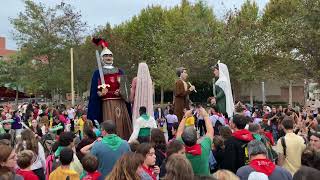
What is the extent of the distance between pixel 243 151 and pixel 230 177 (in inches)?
98.2

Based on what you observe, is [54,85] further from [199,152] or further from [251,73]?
[199,152]

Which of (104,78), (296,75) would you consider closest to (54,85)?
(296,75)

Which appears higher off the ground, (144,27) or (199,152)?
(144,27)

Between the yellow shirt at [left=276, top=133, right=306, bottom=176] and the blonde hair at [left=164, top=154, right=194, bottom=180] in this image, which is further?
the yellow shirt at [left=276, top=133, right=306, bottom=176]

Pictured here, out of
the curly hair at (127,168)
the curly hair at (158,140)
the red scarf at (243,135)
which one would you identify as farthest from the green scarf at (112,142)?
the curly hair at (127,168)

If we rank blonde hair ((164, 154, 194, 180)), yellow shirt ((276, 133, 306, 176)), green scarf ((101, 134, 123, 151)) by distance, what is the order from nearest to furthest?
blonde hair ((164, 154, 194, 180)) → green scarf ((101, 134, 123, 151)) → yellow shirt ((276, 133, 306, 176))

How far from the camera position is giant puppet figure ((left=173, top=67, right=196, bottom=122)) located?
38.3 feet

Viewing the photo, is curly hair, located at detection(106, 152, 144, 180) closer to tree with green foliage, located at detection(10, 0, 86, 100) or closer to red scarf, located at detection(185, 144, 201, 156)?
red scarf, located at detection(185, 144, 201, 156)

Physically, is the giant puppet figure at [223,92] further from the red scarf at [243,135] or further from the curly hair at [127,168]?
the curly hair at [127,168]

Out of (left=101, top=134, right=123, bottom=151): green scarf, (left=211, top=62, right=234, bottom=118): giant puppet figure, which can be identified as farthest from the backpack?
(left=211, top=62, right=234, bottom=118): giant puppet figure

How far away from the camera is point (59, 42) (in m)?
34.3

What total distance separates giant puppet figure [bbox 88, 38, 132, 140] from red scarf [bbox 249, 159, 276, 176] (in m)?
Result: 5.68

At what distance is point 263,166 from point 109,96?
5.98 meters

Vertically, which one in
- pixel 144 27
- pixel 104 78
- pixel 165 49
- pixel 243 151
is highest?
pixel 144 27
